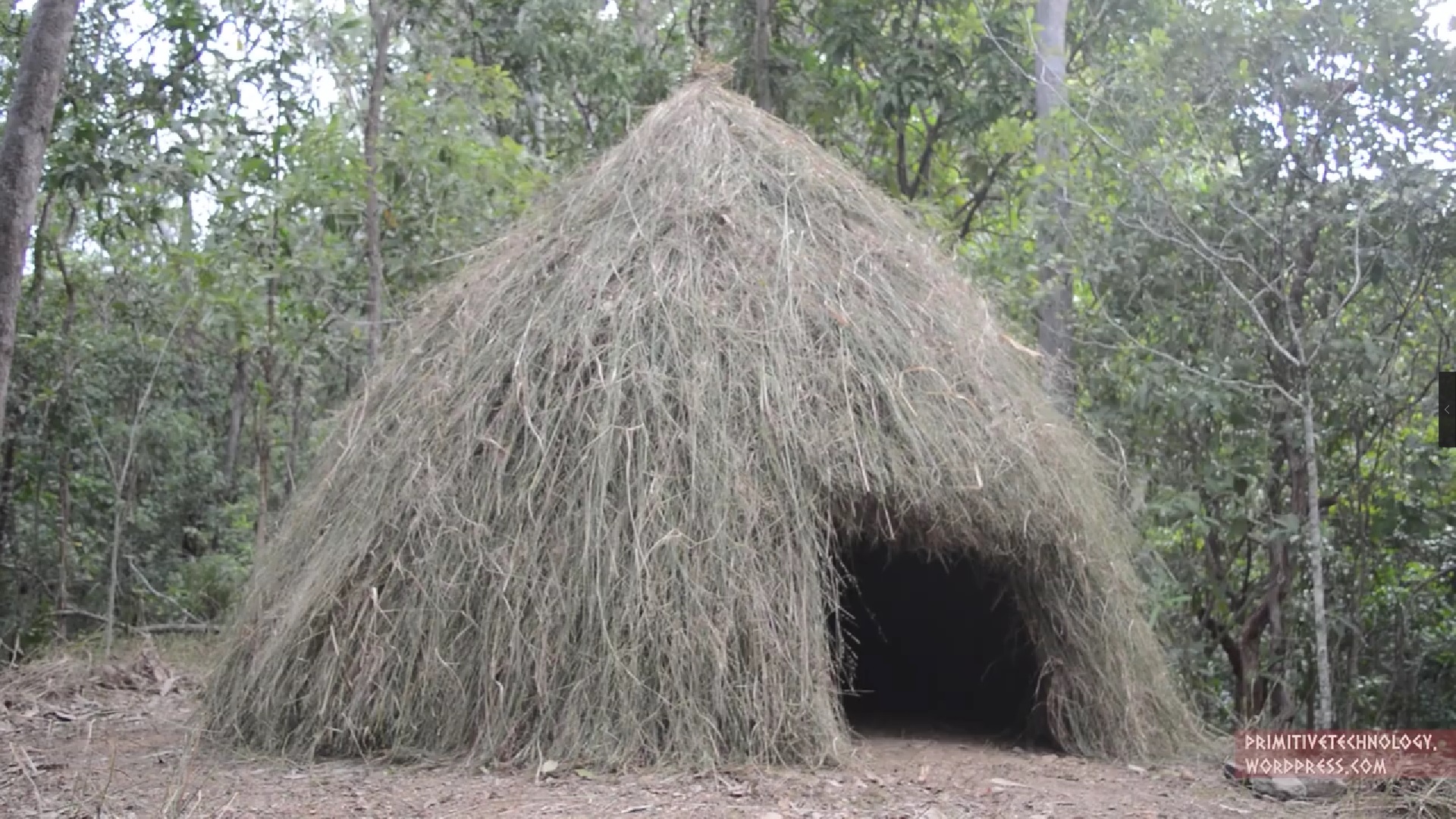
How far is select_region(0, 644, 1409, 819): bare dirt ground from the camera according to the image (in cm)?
544

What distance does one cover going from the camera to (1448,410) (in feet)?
23.1

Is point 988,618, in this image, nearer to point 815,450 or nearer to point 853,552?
point 853,552

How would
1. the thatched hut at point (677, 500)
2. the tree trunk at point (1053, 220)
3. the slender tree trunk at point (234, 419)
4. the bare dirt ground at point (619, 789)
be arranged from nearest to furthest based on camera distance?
1. the bare dirt ground at point (619, 789)
2. the thatched hut at point (677, 500)
3. the tree trunk at point (1053, 220)
4. the slender tree trunk at point (234, 419)

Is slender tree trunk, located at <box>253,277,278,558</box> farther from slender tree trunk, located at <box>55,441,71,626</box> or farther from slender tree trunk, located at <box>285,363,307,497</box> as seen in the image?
slender tree trunk, located at <box>55,441,71,626</box>

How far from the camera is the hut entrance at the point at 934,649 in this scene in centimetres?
803

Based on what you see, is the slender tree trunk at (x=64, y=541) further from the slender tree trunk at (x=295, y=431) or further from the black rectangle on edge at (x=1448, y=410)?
the black rectangle on edge at (x=1448, y=410)

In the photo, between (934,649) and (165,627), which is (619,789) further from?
(165,627)

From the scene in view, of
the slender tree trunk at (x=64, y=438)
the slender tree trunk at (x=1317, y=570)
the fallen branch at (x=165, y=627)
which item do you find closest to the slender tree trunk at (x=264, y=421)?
the fallen branch at (x=165, y=627)

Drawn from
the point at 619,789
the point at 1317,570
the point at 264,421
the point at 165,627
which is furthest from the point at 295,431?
the point at 1317,570

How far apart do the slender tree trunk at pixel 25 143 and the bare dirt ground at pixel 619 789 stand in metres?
1.74

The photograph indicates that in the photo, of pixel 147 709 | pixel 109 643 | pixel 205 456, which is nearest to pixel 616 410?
pixel 147 709

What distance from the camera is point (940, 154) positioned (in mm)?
13500

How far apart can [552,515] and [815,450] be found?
125 cm

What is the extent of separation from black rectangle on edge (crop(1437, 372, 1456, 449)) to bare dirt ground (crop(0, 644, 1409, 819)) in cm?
199
